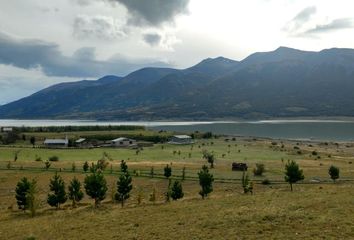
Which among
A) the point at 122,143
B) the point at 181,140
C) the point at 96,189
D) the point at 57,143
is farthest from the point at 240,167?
the point at 57,143

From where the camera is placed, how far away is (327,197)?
37875mm

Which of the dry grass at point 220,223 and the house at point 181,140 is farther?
the house at point 181,140

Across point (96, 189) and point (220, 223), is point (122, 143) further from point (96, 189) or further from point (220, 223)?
point (220, 223)

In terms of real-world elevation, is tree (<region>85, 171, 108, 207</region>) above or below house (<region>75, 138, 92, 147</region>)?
below

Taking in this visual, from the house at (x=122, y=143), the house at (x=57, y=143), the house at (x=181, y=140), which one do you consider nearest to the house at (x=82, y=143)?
the house at (x=57, y=143)

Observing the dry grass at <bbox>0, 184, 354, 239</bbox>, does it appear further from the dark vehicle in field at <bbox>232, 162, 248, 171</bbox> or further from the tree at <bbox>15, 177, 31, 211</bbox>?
the dark vehicle in field at <bbox>232, 162, 248, 171</bbox>

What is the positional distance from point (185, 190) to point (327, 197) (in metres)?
30.1

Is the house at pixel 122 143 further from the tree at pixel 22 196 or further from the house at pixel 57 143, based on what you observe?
the tree at pixel 22 196

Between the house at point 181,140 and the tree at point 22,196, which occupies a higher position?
Answer: the house at point 181,140

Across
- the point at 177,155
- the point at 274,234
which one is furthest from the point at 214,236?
the point at 177,155

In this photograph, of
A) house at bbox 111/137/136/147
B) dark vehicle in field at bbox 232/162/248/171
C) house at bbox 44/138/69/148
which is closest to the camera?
dark vehicle in field at bbox 232/162/248/171

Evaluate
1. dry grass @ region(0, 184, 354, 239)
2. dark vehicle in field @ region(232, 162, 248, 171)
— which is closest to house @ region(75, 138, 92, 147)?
dark vehicle in field @ region(232, 162, 248, 171)

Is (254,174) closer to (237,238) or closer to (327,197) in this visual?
(327,197)

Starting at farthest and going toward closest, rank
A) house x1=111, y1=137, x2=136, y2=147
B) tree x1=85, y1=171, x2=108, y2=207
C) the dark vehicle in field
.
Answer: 1. house x1=111, y1=137, x2=136, y2=147
2. the dark vehicle in field
3. tree x1=85, y1=171, x2=108, y2=207
